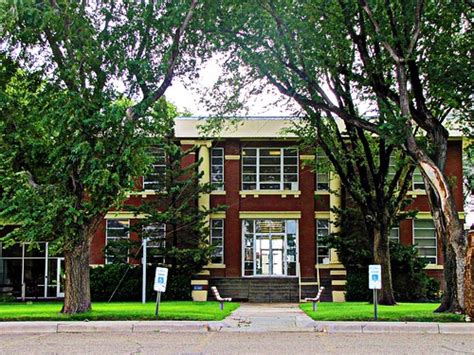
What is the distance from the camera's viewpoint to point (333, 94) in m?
22.0

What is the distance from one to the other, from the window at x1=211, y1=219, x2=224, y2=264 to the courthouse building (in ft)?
0.15

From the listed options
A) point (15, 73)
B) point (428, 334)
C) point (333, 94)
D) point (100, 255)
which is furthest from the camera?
point (100, 255)

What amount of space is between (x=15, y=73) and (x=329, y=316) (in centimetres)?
1061

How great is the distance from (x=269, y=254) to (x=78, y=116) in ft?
55.8

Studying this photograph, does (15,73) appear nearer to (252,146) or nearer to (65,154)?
(65,154)

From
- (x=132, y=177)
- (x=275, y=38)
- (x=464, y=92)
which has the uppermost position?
(x=275, y=38)

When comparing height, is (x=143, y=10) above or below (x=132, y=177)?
above

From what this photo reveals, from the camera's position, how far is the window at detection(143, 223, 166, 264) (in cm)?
2856

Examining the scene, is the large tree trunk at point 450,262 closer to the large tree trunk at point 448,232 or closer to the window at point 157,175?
the large tree trunk at point 448,232

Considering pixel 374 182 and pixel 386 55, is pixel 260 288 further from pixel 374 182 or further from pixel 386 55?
pixel 386 55

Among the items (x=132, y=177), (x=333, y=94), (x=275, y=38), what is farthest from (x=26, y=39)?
(x=333, y=94)

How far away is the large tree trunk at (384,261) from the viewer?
2389cm

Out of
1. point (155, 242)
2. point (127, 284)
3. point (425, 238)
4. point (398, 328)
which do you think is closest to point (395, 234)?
point (425, 238)

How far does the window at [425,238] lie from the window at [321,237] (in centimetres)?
417
